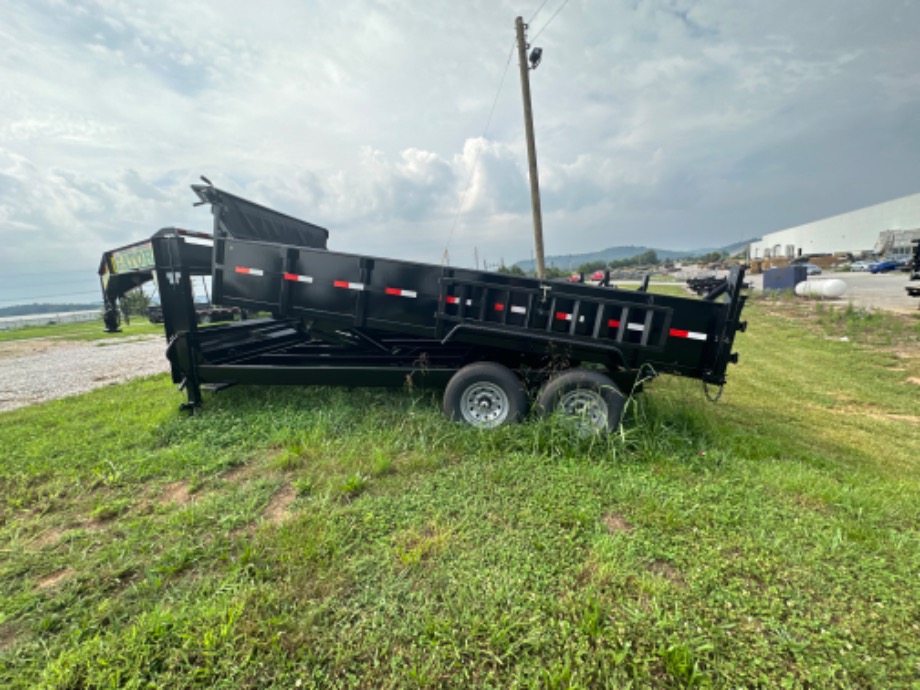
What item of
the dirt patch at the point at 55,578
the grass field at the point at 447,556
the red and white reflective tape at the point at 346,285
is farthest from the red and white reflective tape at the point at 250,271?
the dirt patch at the point at 55,578

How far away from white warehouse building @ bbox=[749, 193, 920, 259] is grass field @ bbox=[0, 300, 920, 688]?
85317 millimetres

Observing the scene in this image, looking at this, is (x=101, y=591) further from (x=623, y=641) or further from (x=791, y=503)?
(x=791, y=503)

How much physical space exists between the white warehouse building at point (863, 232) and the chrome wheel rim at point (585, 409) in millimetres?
85155

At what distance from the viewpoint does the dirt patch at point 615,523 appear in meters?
2.54

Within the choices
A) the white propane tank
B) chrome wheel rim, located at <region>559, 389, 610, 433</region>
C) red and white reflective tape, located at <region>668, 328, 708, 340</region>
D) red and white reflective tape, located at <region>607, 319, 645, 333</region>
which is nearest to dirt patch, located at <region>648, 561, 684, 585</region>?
chrome wheel rim, located at <region>559, 389, 610, 433</region>

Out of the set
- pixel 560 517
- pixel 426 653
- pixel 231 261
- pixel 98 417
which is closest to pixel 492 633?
pixel 426 653

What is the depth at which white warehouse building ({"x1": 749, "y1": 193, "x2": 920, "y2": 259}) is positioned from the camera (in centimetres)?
6328

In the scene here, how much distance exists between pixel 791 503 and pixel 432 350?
3.79 metres

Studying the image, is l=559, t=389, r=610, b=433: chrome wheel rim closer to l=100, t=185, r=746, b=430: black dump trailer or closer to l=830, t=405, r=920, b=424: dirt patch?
l=100, t=185, r=746, b=430: black dump trailer

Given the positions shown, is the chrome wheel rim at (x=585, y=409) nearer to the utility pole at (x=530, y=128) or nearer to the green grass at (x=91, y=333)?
the utility pole at (x=530, y=128)

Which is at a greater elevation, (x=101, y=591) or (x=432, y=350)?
(x=432, y=350)

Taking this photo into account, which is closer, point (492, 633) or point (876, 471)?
point (492, 633)

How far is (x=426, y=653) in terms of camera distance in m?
1.72

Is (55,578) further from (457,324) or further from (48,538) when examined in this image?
(457,324)
